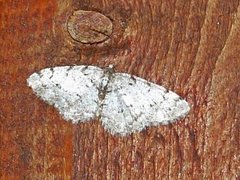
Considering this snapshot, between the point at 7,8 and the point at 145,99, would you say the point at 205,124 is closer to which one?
the point at 145,99

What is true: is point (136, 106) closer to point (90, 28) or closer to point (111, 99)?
point (111, 99)

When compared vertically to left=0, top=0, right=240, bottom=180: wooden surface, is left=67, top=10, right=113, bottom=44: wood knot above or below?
above

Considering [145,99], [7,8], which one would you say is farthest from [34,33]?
[145,99]

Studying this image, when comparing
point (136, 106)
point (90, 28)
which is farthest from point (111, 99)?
point (90, 28)

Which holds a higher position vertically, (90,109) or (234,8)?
(234,8)

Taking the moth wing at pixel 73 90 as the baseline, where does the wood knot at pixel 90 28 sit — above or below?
above
